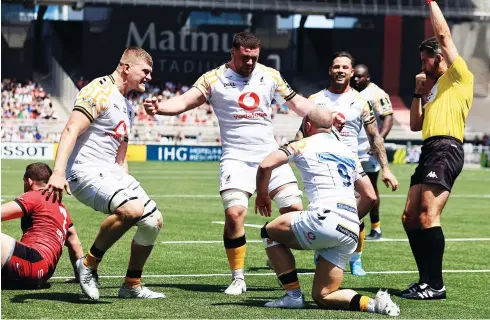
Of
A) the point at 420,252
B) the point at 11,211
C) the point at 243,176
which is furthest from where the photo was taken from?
the point at 243,176

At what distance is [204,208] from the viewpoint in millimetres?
20188

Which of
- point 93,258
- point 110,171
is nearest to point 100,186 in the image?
point 110,171

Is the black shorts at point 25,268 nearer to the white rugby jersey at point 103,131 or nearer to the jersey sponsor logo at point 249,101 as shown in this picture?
the white rugby jersey at point 103,131

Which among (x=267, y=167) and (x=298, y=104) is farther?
(x=298, y=104)

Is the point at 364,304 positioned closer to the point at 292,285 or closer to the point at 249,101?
the point at 292,285

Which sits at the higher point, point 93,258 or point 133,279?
point 93,258

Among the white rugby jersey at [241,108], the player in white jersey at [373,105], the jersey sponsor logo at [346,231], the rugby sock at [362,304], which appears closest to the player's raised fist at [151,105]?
the white rugby jersey at [241,108]

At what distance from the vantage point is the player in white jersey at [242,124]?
9570 mm

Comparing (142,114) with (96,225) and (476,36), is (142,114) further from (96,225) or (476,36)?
(96,225)

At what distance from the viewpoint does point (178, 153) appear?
4781cm

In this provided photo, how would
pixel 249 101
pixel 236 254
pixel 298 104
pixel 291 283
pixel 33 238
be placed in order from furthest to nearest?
pixel 298 104
pixel 249 101
pixel 236 254
pixel 33 238
pixel 291 283

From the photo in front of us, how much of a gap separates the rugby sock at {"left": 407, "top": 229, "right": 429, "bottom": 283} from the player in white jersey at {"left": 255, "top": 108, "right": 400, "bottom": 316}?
135 cm

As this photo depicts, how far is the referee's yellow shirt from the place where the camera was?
364 inches

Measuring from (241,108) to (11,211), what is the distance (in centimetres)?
246
